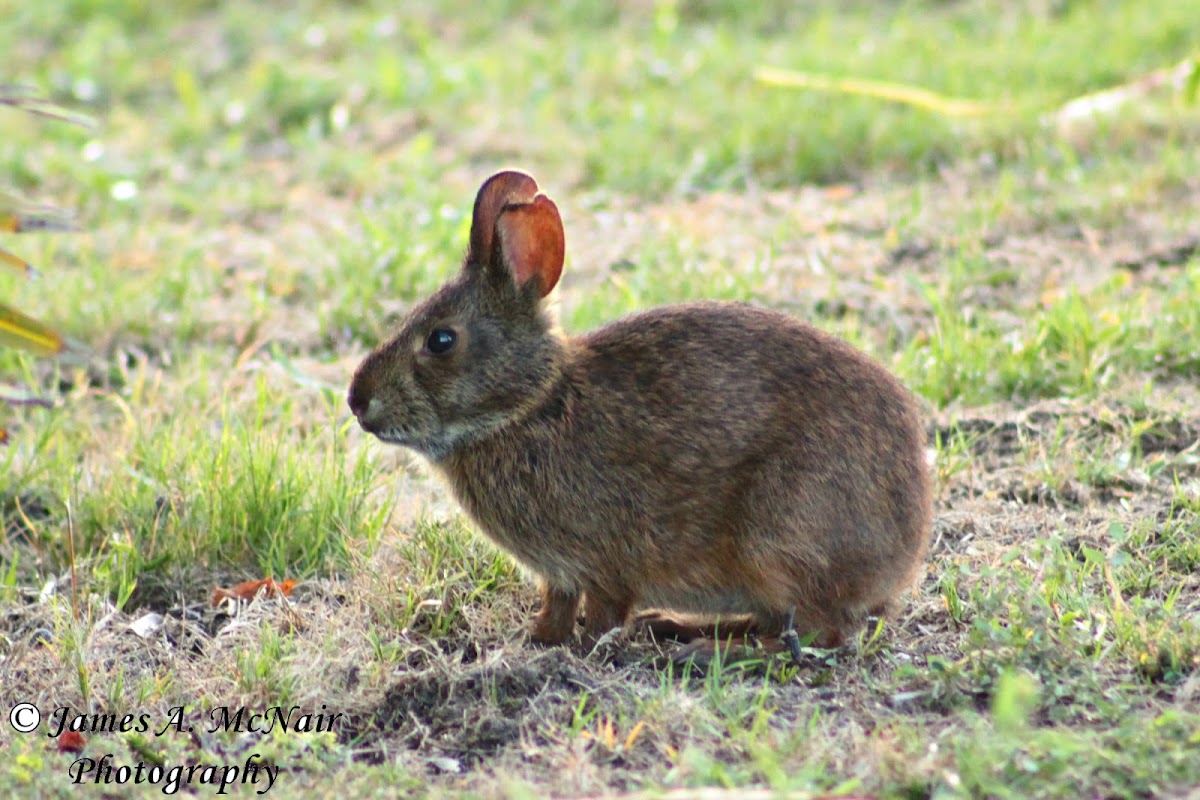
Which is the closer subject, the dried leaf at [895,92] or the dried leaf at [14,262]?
the dried leaf at [14,262]

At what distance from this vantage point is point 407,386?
3.94 metres

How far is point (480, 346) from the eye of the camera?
400cm

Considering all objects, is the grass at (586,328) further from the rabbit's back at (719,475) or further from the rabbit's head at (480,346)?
the rabbit's head at (480,346)

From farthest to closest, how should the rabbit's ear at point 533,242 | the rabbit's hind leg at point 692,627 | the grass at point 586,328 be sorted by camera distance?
1. the rabbit's hind leg at point 692,627
2. the rabbit's ear at point 533,242
3. the grass at point 586,328

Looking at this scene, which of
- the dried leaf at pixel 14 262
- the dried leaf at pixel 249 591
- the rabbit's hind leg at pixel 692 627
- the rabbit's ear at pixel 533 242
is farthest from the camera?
the dried leaf at pixel 249 591

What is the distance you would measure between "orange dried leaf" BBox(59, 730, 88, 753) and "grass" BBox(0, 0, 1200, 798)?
85 mm

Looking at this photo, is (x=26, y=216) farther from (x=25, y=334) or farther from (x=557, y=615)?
(x=557, y=615)

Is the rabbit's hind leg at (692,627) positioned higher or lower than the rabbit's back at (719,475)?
lower

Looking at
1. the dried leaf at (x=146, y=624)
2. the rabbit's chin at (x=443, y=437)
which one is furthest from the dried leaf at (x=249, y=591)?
the rabbit's chin at (x=443, y=437)

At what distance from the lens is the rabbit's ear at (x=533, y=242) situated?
3.90 meters

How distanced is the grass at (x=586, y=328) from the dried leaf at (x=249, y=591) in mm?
58

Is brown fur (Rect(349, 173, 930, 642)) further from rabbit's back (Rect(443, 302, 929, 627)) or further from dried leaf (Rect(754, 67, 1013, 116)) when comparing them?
dried leaf (Rect(754, 67, 1013, 116))

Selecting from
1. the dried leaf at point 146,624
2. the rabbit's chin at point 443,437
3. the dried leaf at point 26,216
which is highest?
the dried leaf at point 26,216

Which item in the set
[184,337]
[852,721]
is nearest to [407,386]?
[852,721]
